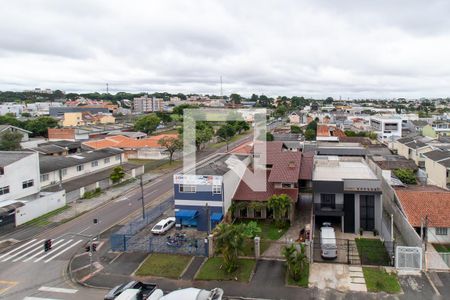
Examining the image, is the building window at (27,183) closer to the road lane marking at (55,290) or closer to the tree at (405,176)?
the road lane marking at (55,290)

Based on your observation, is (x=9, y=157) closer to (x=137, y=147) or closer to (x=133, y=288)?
(x=133, y=288)

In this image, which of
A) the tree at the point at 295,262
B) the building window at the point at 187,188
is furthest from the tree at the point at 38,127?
the tree at the point at 295,262

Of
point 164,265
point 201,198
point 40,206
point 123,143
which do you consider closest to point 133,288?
point 164,265

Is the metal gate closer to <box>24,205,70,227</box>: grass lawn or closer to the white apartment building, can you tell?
<box>24,205,70,227</box>: grass lawn

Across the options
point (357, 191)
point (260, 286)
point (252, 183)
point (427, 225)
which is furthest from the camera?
point (252, 183)

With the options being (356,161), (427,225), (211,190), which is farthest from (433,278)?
(356,161)

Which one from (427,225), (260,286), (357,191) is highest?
(357,191)

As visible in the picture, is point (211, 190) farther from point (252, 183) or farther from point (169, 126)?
point (169, 126)
